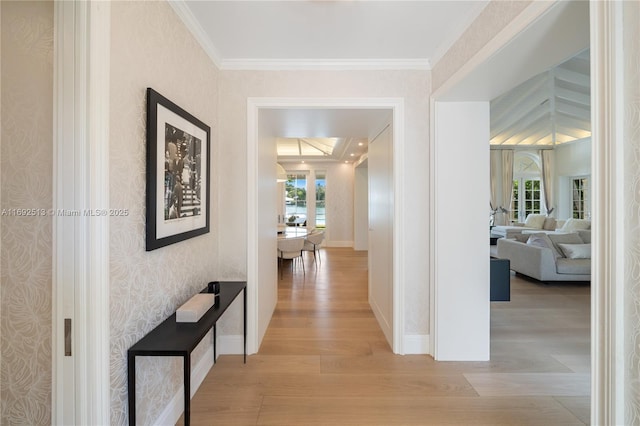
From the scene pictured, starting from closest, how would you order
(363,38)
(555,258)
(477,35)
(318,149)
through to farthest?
(477,35) → (363,38) → (555,258) → (318,149)

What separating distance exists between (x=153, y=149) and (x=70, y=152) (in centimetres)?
38

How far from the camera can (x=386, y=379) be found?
2.14 meters

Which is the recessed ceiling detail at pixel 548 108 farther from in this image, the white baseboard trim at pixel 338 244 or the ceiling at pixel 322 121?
the white baseboard trim at pixel 338 244

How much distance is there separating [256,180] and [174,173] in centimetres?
88

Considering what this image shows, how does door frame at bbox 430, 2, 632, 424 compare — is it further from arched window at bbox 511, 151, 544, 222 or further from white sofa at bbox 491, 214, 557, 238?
arched window at bbox 511, 151, 544, 222

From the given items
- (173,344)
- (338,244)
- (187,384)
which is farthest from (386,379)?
(338,244)

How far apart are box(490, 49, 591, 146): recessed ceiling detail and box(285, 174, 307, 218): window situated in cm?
529

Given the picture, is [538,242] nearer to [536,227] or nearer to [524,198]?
[536,227]

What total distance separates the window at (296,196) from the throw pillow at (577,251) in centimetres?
617

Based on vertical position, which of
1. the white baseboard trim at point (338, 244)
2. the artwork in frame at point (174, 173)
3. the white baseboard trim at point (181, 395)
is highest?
the artwork in frame at point (174, 173)

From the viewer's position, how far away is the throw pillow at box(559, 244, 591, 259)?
176 inches

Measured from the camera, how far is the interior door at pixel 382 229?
8.89 feet

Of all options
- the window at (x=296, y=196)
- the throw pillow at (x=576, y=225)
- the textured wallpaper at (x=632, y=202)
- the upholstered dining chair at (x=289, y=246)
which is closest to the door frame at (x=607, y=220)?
the textured wallpaper at (x=632, y=202)

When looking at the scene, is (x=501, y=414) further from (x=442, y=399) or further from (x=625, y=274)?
(x=625, y=274)
